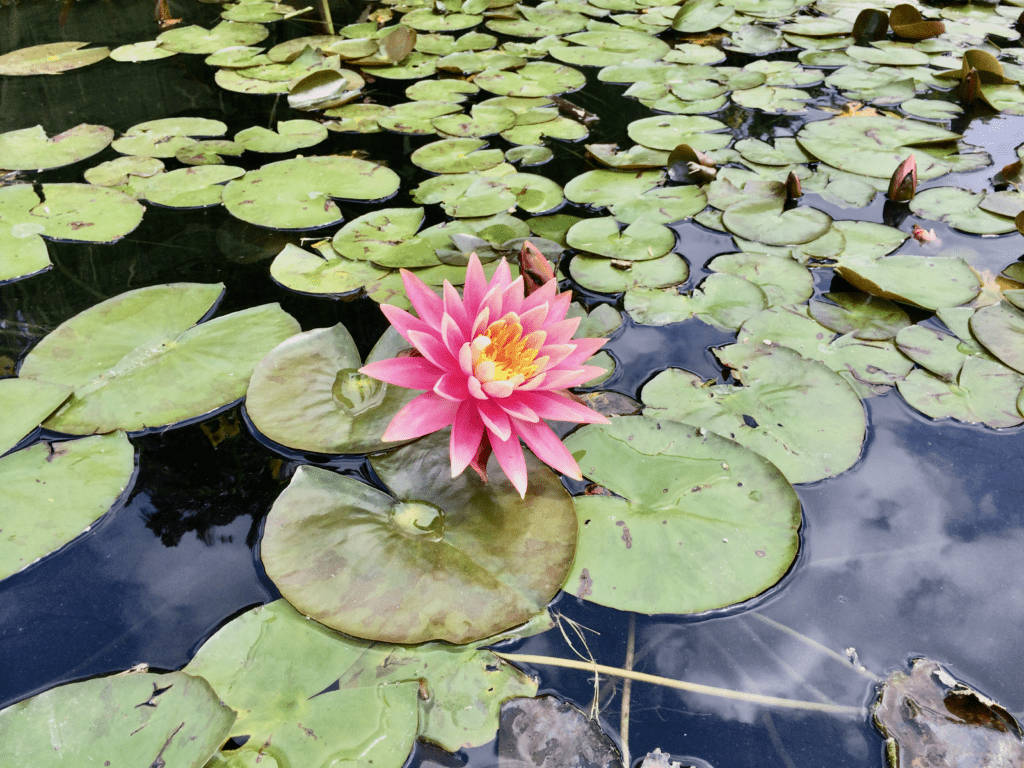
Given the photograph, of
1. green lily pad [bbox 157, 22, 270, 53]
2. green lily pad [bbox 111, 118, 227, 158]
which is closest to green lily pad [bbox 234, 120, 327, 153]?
green lily pad [bbox 111, 118, 227, 158]

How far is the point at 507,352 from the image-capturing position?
1508 millimetres

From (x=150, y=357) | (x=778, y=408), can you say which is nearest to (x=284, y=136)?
(x=150, y=357)

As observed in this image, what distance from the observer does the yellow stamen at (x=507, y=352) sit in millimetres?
1429

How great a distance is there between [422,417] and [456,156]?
2.25 metres

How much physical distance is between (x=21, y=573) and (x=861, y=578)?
81.8 inches

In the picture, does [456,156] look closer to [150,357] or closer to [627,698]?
[150,357]

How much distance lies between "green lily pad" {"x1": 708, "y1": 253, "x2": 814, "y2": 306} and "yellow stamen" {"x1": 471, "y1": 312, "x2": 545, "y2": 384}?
4.05 ft

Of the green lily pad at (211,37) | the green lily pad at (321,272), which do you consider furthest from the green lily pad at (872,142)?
the green lily pad at (211,37)

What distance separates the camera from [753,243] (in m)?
2.62

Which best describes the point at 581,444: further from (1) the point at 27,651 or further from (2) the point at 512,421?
(1) the point at 27,651

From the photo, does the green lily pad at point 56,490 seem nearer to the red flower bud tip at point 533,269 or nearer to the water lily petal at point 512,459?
the water lily petal at point 512,459

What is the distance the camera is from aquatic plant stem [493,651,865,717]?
51.4 inches

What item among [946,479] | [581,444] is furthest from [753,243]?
[581,444]

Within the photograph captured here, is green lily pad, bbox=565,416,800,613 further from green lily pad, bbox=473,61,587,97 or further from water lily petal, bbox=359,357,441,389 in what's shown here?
green lily pad, bbox=473,61,587,97
